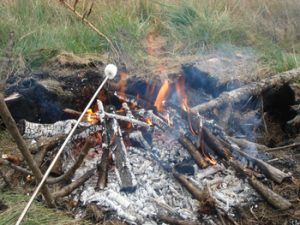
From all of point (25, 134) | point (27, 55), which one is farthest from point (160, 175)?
point (27, 55)

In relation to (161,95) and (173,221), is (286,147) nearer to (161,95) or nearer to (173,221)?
(161,95)

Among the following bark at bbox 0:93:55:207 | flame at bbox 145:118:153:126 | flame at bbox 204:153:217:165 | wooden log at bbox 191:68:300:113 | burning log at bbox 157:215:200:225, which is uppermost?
bark at bbox 0:93:55:207

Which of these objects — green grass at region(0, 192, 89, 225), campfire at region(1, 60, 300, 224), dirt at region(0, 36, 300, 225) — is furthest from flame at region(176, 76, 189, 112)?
green grass at region(0, 192, 89, 225)

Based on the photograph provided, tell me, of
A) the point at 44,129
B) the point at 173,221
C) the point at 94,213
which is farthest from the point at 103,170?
the point at 44,129

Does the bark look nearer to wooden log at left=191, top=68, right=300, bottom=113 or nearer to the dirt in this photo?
the dirt

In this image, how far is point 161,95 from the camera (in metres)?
4.14

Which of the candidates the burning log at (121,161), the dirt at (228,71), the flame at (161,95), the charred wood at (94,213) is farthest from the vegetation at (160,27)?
the charred wood at (94,213)

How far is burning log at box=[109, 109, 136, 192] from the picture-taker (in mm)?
3232

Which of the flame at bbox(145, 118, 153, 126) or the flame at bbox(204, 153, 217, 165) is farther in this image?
the flame at bbox(145, 118, 153, 126)

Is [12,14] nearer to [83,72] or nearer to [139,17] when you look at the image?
[139,17]

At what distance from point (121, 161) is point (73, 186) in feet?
1.38

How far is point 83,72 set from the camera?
4.42 metres

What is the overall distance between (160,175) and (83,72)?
1.55 meters

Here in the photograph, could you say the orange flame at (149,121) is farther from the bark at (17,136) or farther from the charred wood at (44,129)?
the bark at (17,136)
